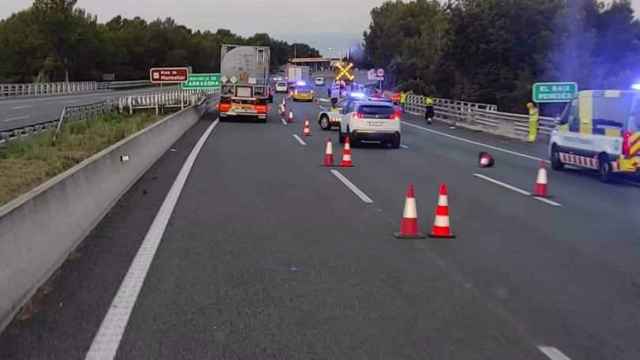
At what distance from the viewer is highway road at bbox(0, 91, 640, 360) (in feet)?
20.2

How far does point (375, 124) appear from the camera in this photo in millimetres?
28812

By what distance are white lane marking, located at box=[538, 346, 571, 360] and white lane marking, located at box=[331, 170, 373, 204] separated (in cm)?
827

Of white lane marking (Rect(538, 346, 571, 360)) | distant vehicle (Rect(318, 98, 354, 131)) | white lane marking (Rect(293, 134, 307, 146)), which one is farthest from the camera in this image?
distant vehicle (Rect(318, 98, 354, 131))

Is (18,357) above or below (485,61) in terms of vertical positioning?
below

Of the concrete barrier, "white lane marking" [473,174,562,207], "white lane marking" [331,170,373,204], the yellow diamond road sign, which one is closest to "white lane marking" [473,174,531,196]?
"white lane marking" [473,174,562,207]

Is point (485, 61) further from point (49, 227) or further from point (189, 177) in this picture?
point (49, 227)

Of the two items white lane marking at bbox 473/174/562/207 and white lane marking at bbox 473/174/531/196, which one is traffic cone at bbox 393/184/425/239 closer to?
white lane marking at bbox 473/174/562/207

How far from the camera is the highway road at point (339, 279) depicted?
6.17 meters

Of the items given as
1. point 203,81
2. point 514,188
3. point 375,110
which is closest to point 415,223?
point 514,188

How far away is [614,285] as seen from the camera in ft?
27.3

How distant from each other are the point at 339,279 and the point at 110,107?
38886mm

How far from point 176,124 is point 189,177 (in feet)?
43.5

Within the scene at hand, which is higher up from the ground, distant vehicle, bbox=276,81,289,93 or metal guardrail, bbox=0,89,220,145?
distant vehicle, bbox=276,81,289,93

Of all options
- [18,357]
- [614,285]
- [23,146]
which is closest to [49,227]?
[18,357]
